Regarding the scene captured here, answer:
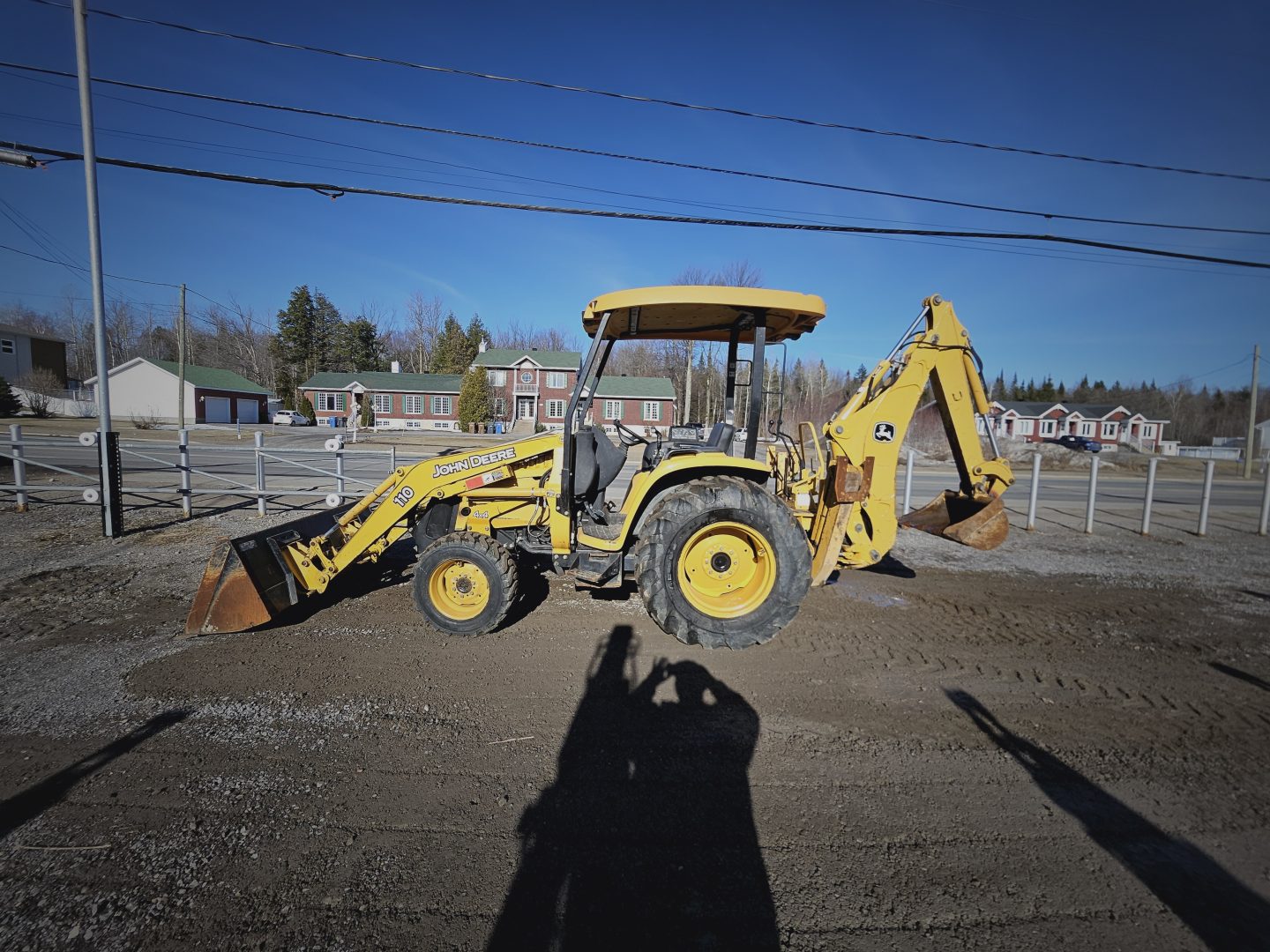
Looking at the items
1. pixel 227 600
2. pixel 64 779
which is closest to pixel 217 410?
pixel 227 600

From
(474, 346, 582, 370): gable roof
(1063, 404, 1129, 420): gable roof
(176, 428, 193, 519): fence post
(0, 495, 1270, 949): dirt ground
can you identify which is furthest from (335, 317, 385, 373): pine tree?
(1063, 404, 1129, 420): gable roof

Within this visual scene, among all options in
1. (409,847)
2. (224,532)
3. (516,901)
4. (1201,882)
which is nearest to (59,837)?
(409,847)

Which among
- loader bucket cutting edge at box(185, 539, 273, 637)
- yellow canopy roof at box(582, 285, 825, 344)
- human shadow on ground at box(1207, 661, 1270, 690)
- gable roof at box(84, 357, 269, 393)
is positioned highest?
gable roof at box(84, 357, 269, 393)

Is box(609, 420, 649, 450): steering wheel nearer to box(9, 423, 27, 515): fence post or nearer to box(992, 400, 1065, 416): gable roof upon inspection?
box(9, 423, 27, 515): fence post

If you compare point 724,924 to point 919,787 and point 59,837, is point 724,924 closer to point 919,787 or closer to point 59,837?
point 919,787

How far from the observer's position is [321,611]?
504 cm

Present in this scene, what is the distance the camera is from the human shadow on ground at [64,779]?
2.48 m

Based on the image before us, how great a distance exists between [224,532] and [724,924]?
8.31 meters

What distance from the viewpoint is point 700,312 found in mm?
4621

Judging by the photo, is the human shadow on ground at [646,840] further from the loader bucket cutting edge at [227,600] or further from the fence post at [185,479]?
the fence post at [185,479]

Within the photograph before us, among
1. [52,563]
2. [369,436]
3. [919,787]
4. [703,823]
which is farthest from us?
[369,436]

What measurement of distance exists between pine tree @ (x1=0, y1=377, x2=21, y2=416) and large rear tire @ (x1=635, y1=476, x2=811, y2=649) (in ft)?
150

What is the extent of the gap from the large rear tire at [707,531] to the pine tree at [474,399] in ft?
128

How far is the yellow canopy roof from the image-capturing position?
13.7 ft
